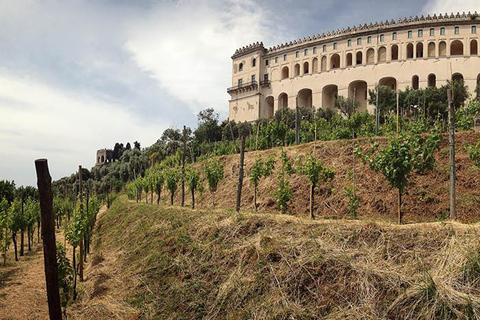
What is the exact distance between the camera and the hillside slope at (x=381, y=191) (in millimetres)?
13727

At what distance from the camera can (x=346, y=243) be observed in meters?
8.09

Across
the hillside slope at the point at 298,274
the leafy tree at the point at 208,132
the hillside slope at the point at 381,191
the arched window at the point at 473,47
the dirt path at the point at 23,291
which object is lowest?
the dirt path at the point at 23,291

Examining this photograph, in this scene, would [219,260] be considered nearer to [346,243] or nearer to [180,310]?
[180,310]

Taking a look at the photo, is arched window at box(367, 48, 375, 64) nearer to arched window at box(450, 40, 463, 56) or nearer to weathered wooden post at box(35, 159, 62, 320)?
arched window at box(450, 40, 463, 56)

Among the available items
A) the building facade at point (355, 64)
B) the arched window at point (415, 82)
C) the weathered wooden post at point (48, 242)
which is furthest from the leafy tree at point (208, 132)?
the weathered wooden post at point (48, 242)

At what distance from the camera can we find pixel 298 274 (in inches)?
301

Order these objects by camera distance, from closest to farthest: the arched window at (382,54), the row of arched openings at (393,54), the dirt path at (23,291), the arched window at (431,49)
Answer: the dirt path at (23,291)
the row of arched openings at (393,54)
the arched window at (431,49)
the arched window at (382,54)

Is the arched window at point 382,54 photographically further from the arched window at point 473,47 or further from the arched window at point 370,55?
the arched window at point 473,47

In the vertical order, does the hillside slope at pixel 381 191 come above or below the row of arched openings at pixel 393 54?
below

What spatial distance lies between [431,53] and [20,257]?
51.4 meters

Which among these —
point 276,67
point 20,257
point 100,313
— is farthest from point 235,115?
point 100,313

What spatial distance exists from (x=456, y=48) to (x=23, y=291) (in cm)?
5600

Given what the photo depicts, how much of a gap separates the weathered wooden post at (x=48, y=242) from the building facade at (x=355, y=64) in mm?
47795

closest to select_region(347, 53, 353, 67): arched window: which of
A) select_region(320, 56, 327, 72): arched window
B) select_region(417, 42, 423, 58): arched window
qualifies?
select_region(320, 56, 327, 72): arched window
